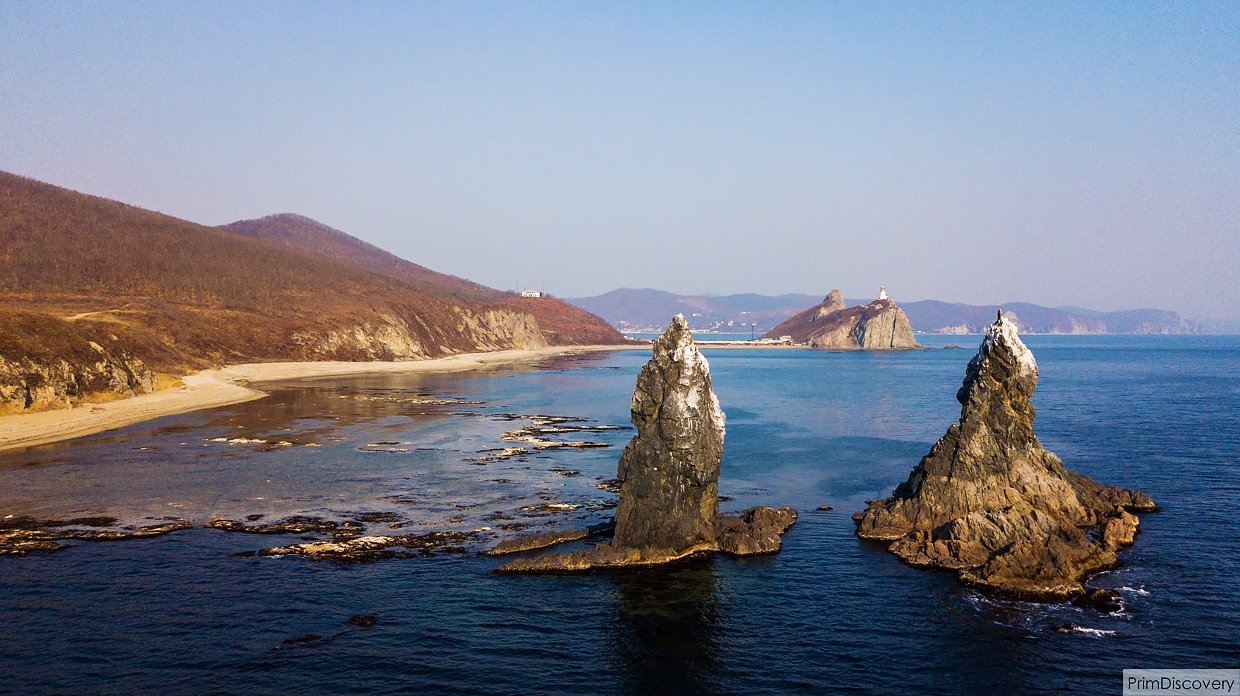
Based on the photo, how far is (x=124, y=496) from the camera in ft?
152

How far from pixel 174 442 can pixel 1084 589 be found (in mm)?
66147

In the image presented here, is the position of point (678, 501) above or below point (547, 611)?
above

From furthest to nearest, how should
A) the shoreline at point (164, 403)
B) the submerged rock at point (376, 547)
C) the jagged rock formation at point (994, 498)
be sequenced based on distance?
the shoreline at point (164, 403) < the jagged rock formation at point (994, 498) < the submerged rock at point (376, 547)

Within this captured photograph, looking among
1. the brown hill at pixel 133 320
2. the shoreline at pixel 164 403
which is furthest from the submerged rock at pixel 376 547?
the brown hill at pixel 133 320

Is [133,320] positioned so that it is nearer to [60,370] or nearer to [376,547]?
[60,370]

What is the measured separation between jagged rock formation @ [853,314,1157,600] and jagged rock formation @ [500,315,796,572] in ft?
24.0

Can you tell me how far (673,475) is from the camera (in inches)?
1481

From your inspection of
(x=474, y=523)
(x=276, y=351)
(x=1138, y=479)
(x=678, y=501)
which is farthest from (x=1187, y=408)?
(x=276, y=351)

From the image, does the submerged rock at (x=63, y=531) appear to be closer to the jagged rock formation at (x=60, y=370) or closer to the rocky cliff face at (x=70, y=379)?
the rocky cliff face at (x=70, y=379)

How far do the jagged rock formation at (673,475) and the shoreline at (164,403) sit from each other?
52885 mm

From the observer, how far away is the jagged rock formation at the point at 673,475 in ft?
121

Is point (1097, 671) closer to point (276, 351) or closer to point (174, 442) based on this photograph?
point (174, 442)

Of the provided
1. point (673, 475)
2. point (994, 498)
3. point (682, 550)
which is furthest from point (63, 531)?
point (994, 498)

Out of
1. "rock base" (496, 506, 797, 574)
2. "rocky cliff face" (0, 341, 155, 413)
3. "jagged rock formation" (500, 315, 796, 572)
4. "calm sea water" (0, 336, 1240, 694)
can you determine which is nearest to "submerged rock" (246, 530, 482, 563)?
"calm sea water" (0, 336, 1240, 694)
